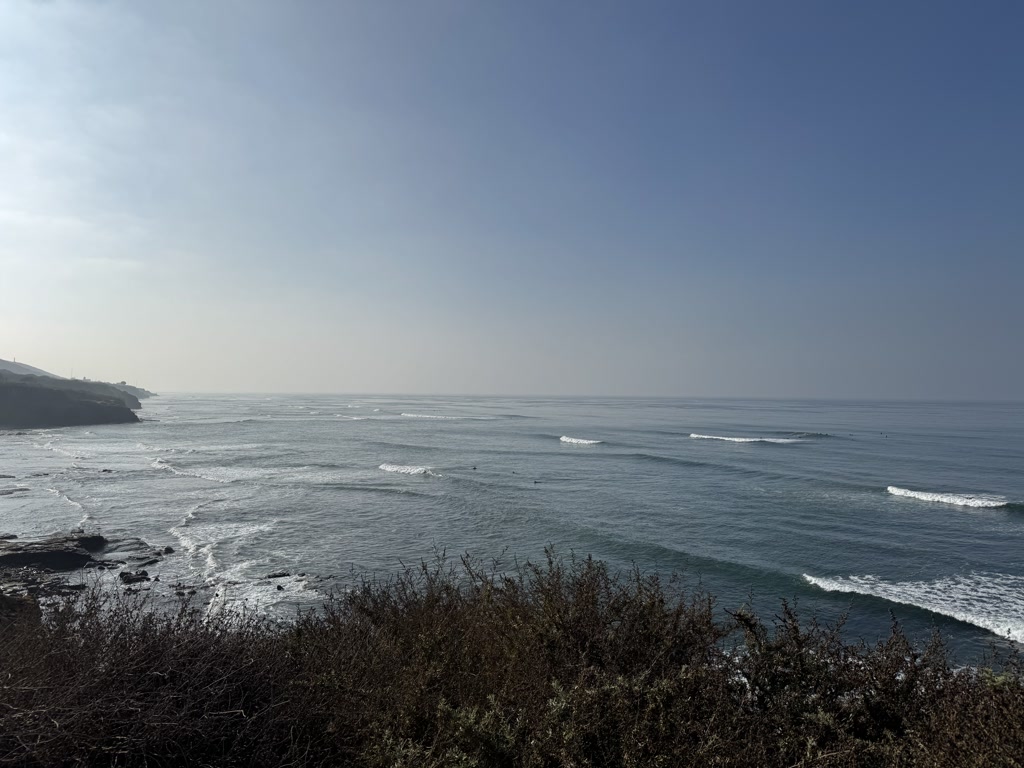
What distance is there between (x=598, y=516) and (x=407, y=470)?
18.9 metres

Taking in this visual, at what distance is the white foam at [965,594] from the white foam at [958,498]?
13.0m

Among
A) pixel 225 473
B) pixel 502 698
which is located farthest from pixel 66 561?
pixel 225 473

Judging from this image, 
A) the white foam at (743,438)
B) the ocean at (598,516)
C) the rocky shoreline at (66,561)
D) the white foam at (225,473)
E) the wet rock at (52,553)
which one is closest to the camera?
the rocky shoreline at (66,561)

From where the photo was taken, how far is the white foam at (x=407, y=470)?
1582 inches

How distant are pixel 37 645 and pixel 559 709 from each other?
5872mm

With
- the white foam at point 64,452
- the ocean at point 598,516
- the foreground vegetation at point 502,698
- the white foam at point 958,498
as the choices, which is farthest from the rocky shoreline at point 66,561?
the white foam at point 958,498

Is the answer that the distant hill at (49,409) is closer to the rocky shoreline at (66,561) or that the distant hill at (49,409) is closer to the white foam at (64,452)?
the white foam at (64,452)

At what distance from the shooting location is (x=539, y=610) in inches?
320

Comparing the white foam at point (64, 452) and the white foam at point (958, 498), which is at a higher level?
the white foam at point (958, 498)

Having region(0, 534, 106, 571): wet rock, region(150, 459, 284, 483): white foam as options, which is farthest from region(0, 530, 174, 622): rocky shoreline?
region(150, 459, 284, 483): white foam

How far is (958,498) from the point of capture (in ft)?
100

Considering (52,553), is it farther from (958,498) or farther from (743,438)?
(743,438)

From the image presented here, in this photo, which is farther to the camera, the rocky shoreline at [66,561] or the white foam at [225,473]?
the white foam at [225,473]

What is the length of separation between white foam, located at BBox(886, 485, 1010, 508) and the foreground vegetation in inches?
1172
